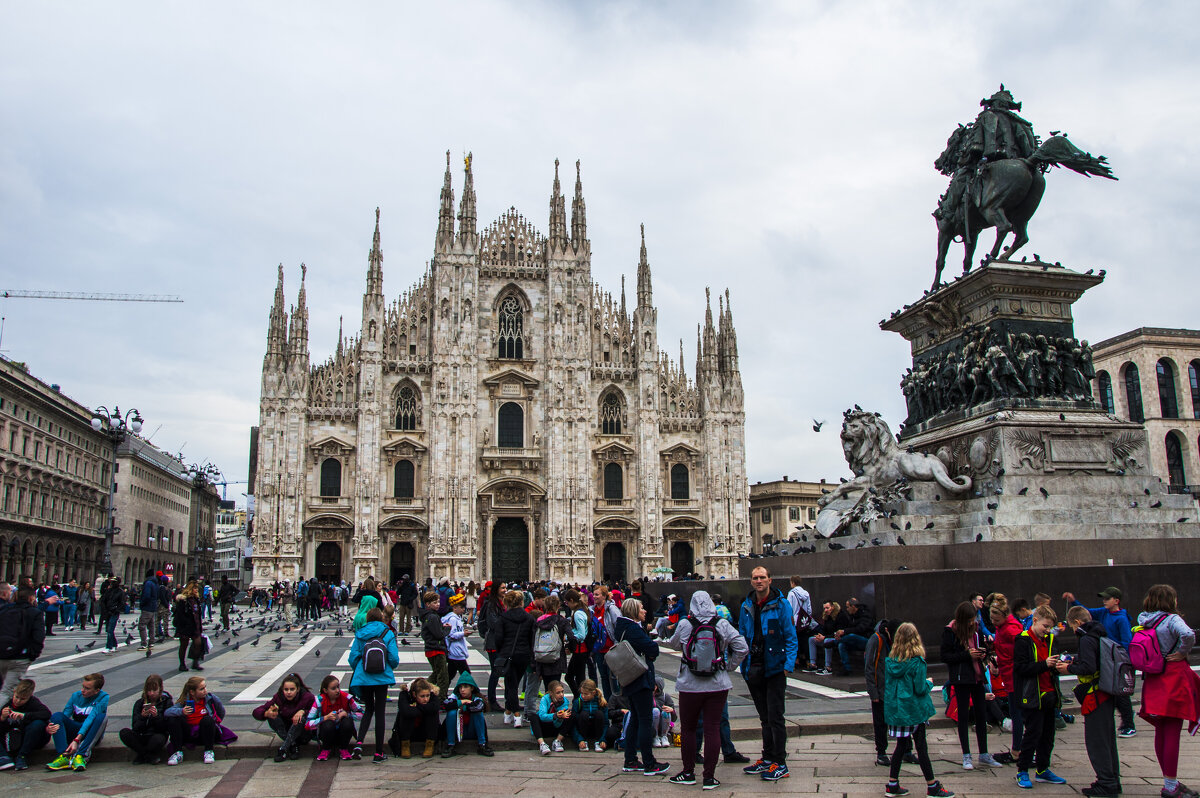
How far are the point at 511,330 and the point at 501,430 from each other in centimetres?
496

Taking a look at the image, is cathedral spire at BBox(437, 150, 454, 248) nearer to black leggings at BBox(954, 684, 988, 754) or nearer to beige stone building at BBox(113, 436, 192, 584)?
beige stone building at BBox(113, 436, 192, 584)

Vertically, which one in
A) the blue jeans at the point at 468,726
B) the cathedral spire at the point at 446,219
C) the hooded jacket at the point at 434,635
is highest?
the cathedral spire at the point at 446,219

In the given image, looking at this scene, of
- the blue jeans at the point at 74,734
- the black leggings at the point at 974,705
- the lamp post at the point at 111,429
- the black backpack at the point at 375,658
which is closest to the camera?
the black leggings at the point at 974,705

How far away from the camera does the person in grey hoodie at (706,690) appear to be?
6598 millimetres

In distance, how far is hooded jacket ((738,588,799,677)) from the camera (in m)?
6.84

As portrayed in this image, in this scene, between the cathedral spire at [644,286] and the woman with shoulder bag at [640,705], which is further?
the cathedral spire at [644,286]

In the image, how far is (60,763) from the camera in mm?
7793

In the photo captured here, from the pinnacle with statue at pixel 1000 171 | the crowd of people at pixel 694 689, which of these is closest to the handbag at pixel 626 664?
the crowd of people at pixel 694 689

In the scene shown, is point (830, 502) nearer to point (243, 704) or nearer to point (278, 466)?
point (243, 704)

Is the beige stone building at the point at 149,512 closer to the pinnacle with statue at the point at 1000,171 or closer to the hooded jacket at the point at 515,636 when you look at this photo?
the hooded jacket at the point at 515,636

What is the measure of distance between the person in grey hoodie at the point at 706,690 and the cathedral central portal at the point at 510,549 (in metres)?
38.6

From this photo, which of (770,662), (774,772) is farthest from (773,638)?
(774,772)

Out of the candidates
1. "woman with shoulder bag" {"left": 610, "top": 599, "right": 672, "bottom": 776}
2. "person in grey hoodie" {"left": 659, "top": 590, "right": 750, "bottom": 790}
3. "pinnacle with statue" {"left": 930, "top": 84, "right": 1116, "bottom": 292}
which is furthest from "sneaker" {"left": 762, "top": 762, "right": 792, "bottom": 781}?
"pinnacle with statue" {"left": 930, "top": 84, "right": 1116, "bottom": 292}

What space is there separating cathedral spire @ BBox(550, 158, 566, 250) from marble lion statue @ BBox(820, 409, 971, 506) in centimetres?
3506
